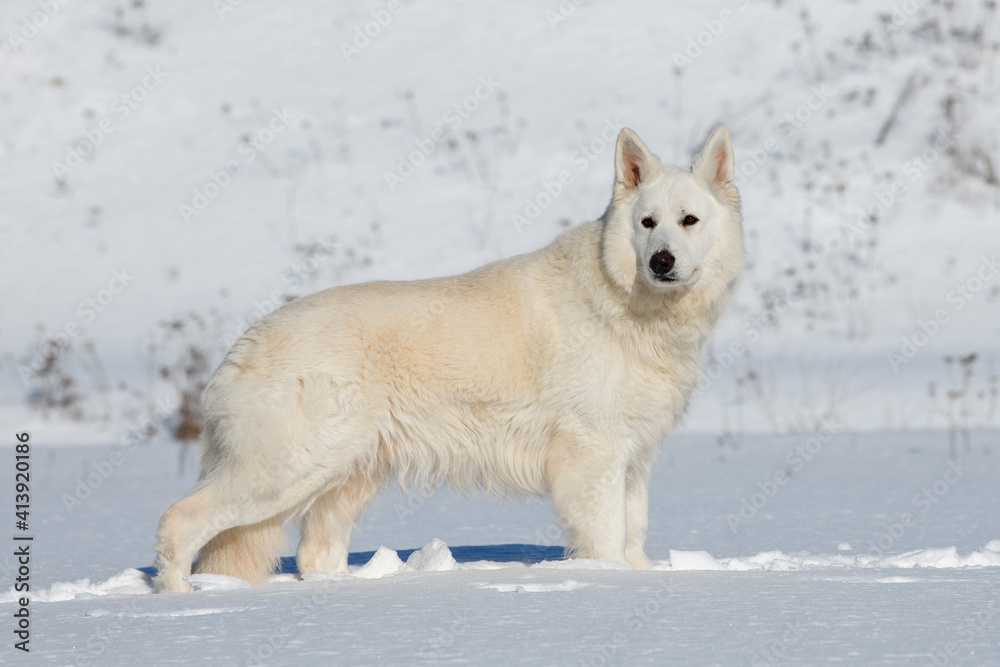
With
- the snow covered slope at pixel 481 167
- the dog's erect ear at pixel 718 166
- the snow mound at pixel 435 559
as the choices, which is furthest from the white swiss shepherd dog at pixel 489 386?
the snow covered slope at pixel 481 167

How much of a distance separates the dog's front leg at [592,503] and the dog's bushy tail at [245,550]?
1266 mm

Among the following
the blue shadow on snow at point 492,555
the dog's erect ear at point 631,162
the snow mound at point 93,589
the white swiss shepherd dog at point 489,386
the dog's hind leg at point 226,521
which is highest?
the dog's erect ear at point 631,162

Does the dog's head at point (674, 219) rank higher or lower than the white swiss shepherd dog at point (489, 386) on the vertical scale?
higher

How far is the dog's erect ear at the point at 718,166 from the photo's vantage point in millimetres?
4688

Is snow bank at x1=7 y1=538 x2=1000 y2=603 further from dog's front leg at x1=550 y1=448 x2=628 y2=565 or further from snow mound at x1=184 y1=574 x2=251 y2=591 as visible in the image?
dog's front leg at x1=550 y1=448 x2=628 y2=565

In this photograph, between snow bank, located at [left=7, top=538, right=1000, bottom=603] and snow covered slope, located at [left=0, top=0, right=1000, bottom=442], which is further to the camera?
snow covered slope, located at [left=0, top=0, right=1000, bottom=442]

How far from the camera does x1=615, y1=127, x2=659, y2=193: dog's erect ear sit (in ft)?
15.5

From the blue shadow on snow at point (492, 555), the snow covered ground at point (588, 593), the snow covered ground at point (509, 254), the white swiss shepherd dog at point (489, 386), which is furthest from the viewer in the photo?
the blue shadow on snow at point (492, 555)

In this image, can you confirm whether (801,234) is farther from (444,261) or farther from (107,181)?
(107,181)

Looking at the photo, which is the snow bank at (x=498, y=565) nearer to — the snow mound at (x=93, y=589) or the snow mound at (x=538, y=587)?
the snow mound at (x=93, y=589)

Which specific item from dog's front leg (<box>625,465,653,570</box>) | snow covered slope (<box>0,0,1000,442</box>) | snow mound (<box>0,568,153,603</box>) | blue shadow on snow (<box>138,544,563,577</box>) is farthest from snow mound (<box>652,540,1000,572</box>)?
snow covered slope (<box>0,0,1000,442</box>)

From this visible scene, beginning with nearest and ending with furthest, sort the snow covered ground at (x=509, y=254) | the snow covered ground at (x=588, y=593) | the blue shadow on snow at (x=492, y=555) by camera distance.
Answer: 1. the snow covered ground at (x=588, y=593)
2. the snow covered ground at (x=509, y=254)
3. the blue shadow on snow at (x=492, y=555)

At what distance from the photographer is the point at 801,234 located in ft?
39.7

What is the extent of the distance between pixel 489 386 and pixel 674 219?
1110mm
